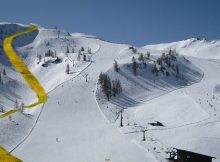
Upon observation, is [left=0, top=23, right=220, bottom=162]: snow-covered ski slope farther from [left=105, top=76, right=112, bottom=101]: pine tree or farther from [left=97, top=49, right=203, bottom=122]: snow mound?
[left=105, top=76, right=112, bottom=101]: pine tree

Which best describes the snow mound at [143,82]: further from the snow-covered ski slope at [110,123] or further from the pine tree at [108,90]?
the pine tree at [108,90]

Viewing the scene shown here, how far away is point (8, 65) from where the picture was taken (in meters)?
185

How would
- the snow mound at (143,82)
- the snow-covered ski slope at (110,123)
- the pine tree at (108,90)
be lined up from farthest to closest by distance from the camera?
the pine tree at (108,90), the snow mound at (143,82), the snow-covered ski slope at (110,123)

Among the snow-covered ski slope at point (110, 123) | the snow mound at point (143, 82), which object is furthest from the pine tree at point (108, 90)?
the snow-covered ski slope at point (110, 123)

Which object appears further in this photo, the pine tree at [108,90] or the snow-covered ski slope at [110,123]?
the pine tree at [108,90]

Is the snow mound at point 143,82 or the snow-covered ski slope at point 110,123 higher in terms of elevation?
the snow mound at point 143,82

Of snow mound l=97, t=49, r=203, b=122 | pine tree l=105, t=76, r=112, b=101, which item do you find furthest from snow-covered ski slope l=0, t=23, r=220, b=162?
pine tree l=105, t=76, r=112, b=101

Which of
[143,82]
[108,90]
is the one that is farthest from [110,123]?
[143,82]

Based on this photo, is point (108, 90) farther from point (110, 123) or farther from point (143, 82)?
point (110, 123)

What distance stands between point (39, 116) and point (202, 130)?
38812mm

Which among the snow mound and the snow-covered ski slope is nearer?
the snow-covered ski slope

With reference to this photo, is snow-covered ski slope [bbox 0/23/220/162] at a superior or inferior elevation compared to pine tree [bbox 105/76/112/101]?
inferior

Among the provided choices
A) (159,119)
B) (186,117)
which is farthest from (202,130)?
(159,119)

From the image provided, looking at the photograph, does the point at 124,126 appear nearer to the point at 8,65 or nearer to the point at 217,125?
the point at 217,125
